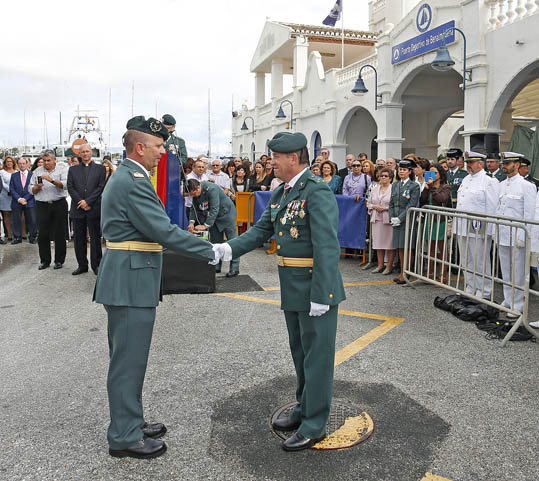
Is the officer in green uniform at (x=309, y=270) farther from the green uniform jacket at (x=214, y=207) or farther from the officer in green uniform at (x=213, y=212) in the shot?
the green uniform jacket at (x=214, y=207)

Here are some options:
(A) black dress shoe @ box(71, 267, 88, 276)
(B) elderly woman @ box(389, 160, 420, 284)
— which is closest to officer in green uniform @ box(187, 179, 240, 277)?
(A) black dress shoe @ box(71, 267, 88, 276)

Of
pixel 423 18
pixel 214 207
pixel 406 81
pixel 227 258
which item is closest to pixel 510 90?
pixel 423 18

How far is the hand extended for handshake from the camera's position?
320cm

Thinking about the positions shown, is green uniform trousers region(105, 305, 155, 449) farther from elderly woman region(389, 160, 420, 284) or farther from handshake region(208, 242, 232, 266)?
elderly woman region(389, 160, 420, 284)

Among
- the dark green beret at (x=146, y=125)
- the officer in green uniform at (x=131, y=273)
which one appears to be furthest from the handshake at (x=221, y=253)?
the dark green beret at (x=146, y=125)

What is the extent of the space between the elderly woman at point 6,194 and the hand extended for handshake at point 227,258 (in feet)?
36.5

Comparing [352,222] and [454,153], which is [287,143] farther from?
[454,153]

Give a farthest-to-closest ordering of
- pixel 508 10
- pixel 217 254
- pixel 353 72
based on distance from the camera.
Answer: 1. pixel 353 72
2. pixel 508 10
3. pixel 217 254

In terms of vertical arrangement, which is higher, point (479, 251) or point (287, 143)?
point (287, 143)

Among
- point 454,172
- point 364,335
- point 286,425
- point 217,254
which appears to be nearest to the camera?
point 217,254

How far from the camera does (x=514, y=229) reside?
653cm

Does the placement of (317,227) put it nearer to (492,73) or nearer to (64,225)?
(64,225)

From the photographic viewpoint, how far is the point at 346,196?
1013cm

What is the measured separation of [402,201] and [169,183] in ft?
11.9
